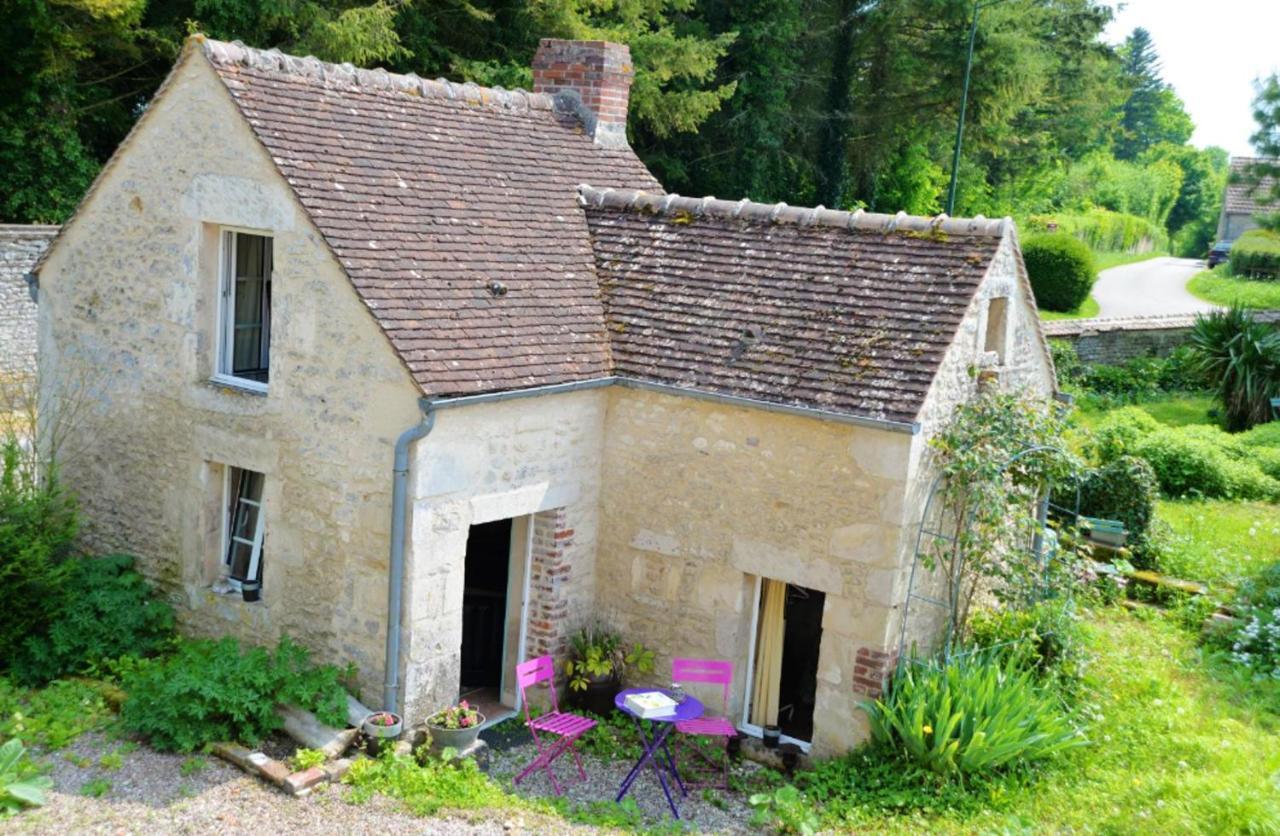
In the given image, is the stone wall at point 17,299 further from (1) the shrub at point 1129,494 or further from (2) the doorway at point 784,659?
(1) the shrub at point 1129,494

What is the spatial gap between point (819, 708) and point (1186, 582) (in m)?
6.79

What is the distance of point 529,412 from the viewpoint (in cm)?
1059

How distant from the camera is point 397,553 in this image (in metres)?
9.78

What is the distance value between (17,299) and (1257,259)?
4181cm

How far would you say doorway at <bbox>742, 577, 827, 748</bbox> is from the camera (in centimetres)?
1104

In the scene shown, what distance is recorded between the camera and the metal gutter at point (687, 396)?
31.9 ft

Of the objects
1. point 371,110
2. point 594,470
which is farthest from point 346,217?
point 594,470

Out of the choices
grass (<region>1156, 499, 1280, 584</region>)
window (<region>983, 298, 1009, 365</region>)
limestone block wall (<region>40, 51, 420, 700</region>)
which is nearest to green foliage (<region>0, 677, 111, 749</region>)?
limestone block wall (<region>40, 51, 420, 700</region>)

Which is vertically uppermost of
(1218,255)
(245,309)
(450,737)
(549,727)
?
(1218,255)

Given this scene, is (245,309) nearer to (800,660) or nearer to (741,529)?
(741,529)

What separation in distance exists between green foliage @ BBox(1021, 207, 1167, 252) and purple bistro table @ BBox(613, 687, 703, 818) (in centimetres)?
3970

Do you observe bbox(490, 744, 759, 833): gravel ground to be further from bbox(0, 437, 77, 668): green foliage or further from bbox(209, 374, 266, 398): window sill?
bbox(0, 437, 77, 668): green foliage

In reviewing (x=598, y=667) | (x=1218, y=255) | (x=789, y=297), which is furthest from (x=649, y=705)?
(x=1218, y=255)

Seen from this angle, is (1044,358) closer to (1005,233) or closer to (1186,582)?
(1005,233)
